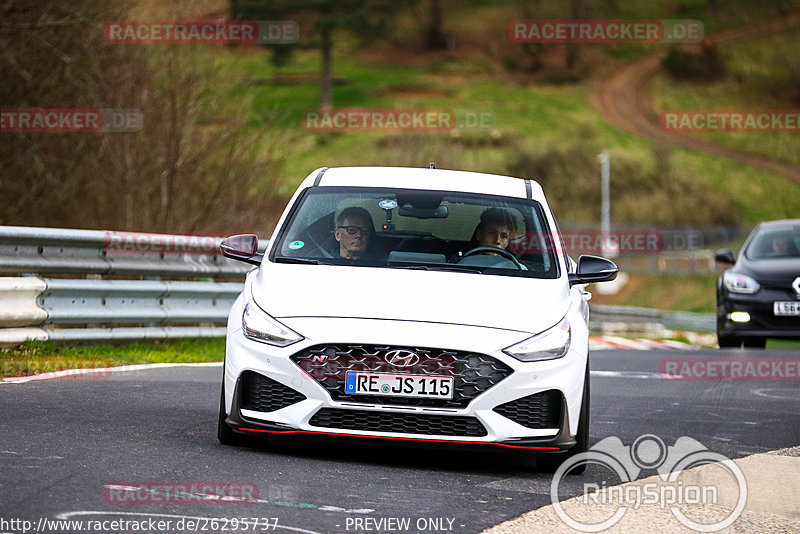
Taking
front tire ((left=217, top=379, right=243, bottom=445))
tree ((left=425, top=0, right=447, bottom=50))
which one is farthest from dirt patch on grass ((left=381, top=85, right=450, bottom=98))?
front tire ((left=217, top=379, right=243, bottom=445))

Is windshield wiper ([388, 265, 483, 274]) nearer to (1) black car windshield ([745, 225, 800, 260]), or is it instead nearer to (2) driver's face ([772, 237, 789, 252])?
(1) black car windshield ([745, 225, 800, 260])

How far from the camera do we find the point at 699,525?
5.75 metres

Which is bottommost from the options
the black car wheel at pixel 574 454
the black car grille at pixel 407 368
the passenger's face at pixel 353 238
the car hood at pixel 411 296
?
the black car wheel at pixel 574 454

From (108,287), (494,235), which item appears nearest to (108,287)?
(108,287)

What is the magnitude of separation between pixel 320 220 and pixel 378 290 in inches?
43.2

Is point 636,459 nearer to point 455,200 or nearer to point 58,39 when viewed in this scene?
point 455,200

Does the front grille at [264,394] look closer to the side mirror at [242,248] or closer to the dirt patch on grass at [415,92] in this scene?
the side mirror at [242,248]

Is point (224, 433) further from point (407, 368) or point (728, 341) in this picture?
point (728, 341)

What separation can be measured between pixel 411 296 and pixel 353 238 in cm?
96

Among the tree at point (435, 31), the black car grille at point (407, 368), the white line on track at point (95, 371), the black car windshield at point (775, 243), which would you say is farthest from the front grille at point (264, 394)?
the tree at point (435, 31)

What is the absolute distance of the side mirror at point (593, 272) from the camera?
25.8 ft

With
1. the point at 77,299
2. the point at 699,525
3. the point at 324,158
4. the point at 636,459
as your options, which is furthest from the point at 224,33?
the point at 324,158

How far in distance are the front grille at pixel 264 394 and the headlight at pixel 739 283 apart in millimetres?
11114

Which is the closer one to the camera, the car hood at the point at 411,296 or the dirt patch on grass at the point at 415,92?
the car hood at the point at 411,296
